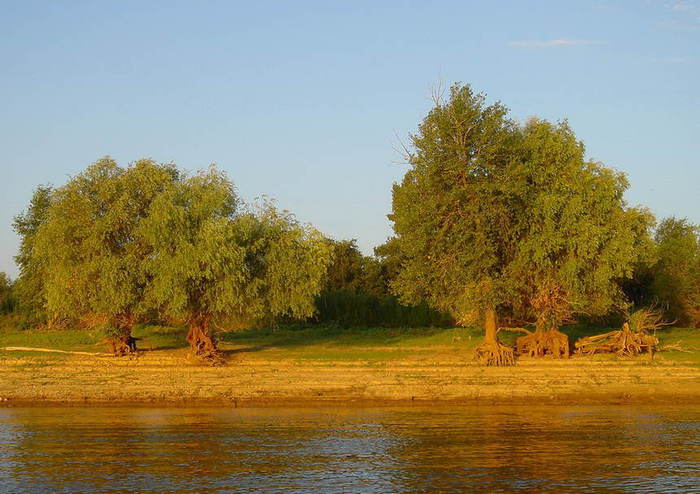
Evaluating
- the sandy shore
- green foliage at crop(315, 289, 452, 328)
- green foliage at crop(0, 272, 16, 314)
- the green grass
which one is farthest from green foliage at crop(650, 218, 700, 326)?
green foliage at crop(0, 272, 16, 314)

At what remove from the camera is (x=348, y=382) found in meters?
28.8

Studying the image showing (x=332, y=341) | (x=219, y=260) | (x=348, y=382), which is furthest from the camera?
(x=332, y=341)

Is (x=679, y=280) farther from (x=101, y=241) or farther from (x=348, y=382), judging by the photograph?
(x=101, y=241)

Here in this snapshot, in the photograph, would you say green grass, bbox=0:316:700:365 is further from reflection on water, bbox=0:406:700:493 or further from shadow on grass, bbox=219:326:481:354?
reflection on water, bbox=0:406:700:493

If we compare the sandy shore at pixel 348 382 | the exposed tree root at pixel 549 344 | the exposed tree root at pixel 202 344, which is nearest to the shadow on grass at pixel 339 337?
the exposed tree root at pixel 202 344

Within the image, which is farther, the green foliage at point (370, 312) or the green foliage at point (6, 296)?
the green foliage at point (6, 296)

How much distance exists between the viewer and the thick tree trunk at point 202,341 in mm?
34281

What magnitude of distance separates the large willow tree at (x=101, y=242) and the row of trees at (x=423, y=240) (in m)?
0.06

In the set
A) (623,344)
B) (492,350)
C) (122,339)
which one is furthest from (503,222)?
(122,339)

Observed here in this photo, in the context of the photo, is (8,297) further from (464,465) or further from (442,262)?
(464,465)

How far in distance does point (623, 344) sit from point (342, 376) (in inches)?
523

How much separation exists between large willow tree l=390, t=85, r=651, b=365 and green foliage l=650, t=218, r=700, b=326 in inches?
858

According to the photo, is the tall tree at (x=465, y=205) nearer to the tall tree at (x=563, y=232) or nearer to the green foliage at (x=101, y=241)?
the tall tree at (x=563, y=232)

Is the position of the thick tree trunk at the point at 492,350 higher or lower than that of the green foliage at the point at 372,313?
lower
